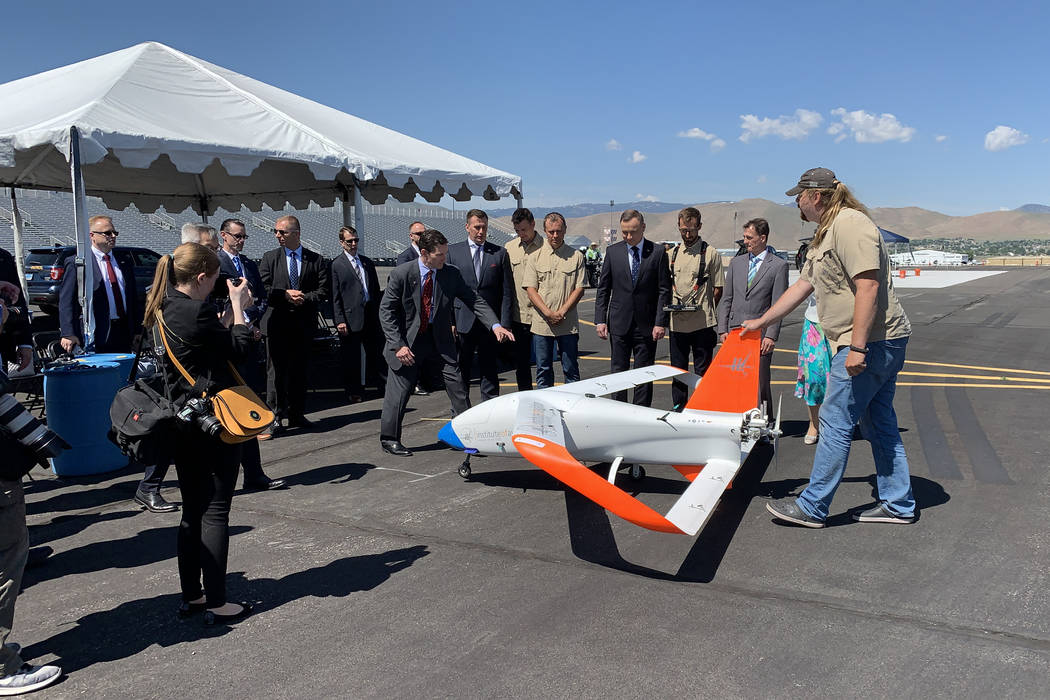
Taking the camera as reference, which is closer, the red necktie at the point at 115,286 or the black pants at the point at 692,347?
the red necktie at the point at 115,286

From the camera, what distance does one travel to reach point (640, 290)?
688 cm

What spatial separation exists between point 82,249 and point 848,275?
6.37 m

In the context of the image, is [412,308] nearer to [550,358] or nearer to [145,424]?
[550,358]

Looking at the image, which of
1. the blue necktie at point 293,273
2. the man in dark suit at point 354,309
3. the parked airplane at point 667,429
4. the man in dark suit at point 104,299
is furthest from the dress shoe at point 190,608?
the man in dark suit at point 354,309

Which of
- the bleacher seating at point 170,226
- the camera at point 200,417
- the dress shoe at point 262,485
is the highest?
the bleacher seating at point 170,226

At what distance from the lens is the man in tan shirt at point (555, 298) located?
7246 mm

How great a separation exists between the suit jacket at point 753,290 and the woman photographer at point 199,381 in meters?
4.58

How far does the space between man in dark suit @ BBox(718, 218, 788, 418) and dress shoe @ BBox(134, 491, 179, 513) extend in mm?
4891

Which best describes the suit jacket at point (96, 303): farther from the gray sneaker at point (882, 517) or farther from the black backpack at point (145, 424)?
the gray sneaker at point (882, 517)

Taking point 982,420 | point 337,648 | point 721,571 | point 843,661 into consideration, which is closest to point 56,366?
point 337,648

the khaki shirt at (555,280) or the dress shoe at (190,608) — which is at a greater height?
the khaki shirt at (555,280)

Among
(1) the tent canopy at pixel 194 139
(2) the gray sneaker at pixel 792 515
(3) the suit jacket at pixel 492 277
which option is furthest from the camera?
(3) the suit jacket at pixel 492 277

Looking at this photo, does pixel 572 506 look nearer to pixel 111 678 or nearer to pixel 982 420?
pixel 111 678

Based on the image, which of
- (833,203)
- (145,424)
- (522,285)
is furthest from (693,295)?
(145,424)
